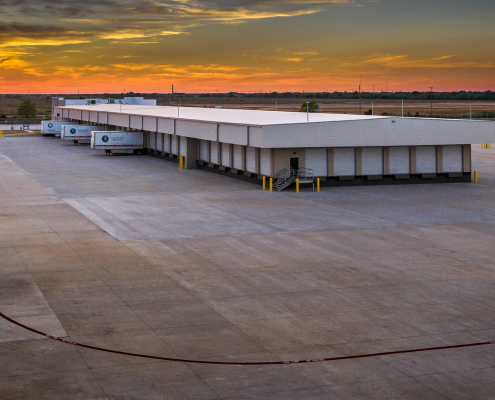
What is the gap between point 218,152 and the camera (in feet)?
212

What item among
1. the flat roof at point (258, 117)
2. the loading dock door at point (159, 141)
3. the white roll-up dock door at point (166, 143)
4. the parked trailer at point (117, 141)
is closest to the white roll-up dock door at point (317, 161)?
the flat roof at point (258, 117)

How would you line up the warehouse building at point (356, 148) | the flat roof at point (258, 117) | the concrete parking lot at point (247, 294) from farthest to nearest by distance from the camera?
the flat roof at point (258, 117) < the warehouse building at point (356, 148) < the concrete parking lot at point (247, 294)

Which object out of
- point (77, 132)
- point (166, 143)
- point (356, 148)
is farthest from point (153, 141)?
point (356, 148)

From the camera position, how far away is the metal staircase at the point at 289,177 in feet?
174

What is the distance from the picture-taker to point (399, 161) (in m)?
57.4

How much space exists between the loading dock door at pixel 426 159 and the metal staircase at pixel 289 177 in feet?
31.1

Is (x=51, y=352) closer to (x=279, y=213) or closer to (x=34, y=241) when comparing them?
(x=34, y=241)

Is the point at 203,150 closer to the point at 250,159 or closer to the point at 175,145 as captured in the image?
the point at 175,145


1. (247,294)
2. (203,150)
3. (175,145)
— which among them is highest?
(175,145)

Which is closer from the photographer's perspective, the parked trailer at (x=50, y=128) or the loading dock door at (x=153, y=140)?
the loading dock door at (x=153, y=140)

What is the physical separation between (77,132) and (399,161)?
58483mm

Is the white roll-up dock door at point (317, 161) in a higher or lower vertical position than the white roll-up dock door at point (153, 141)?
lower

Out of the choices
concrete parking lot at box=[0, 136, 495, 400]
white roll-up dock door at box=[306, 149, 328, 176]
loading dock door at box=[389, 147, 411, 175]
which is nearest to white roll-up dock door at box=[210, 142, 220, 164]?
white roll-up dock door at box=[306, 149, 328, 176]

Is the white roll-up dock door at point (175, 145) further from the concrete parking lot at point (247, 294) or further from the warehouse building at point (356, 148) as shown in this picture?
the concrete parking lot at point (247, 294)
